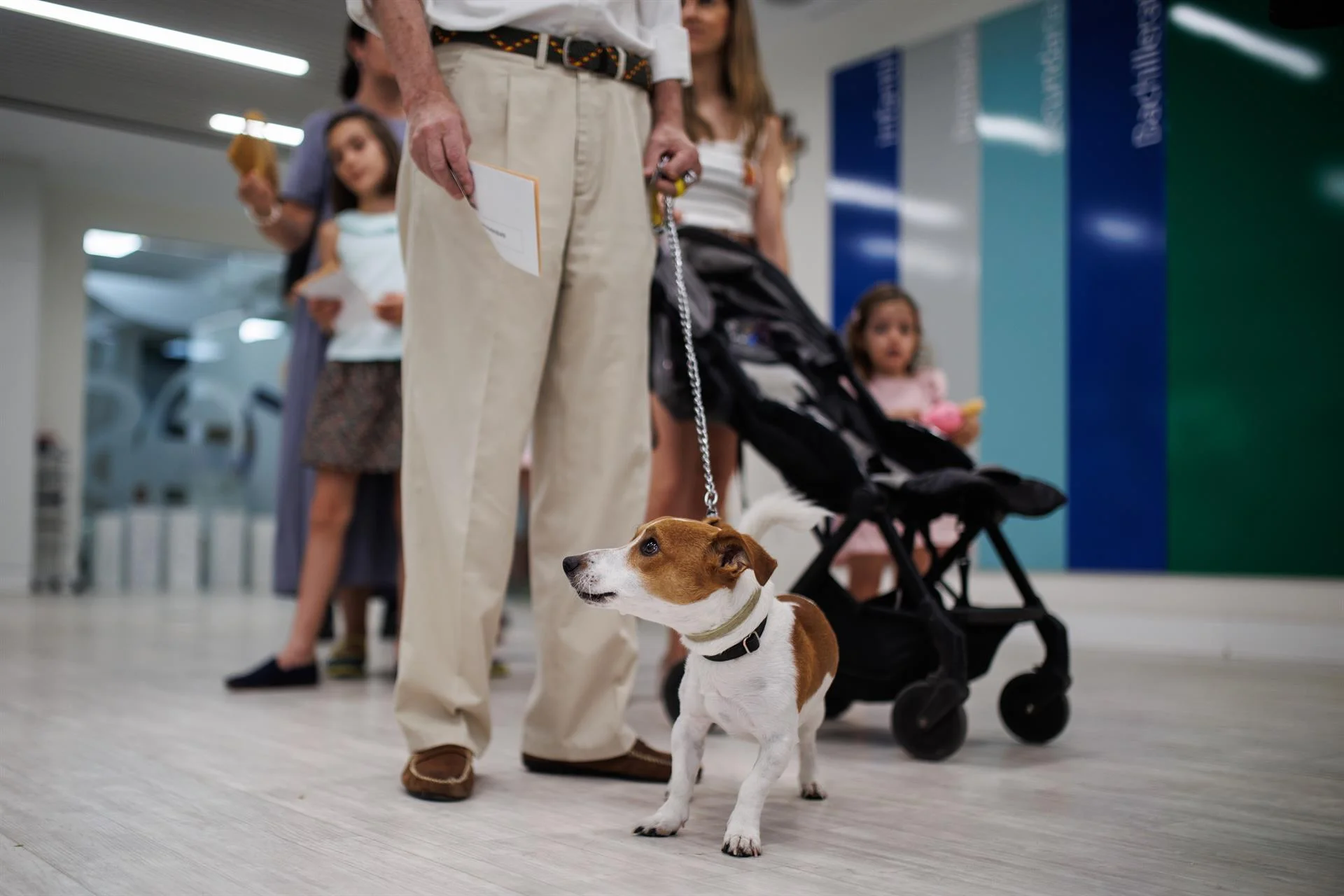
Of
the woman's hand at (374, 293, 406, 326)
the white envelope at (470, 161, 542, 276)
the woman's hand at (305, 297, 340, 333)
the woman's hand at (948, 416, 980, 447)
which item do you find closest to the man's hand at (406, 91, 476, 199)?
the white envelope at (470, 161, 542, 276)

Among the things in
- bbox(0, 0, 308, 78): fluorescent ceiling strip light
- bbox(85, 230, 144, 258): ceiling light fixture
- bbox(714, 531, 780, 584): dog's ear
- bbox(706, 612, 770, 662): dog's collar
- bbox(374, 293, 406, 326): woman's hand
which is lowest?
bbox(706, 612, 770, 662): dog's collar

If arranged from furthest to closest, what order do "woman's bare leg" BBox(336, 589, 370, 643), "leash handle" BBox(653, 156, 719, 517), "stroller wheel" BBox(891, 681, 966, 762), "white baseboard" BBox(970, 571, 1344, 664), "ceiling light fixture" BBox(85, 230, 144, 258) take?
"white baseboard" BBox(970, 571, 1344, 664) < "ceiling light fixture" BBox(85, 230, 144, 258) < "woman's bare leg" BBox(336, 589, 370, 643) < "stroller wheel" BBox(891, 681, 966, 762) < "leash handle" BBox(653, 156, 719, 517)

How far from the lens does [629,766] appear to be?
1.75 meters

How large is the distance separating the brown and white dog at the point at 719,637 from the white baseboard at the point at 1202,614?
3075 millimetres

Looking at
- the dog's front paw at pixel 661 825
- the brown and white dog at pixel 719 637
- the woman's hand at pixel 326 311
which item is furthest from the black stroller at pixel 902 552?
the woman's hand at pixel 326 311

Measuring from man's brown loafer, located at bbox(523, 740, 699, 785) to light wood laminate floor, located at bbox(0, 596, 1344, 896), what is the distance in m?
0.02

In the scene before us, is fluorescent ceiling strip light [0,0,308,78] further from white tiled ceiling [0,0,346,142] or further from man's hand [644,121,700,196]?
man's hand [644,121,700,196]

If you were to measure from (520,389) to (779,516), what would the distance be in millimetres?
408

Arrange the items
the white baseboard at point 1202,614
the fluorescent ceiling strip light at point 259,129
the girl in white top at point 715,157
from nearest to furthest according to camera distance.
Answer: the fluorescent ceiling strip light at point 259,129 < the girl in white top at point 715,157 < the white baseboard at point 1202,614

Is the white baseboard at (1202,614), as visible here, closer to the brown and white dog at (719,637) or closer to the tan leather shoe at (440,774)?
the brown and white dog at (719,637)

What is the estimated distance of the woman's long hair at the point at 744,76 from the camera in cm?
264

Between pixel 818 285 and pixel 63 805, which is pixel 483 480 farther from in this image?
pixel 818 285

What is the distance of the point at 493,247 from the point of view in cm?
163

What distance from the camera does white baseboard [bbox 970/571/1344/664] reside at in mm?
3902
